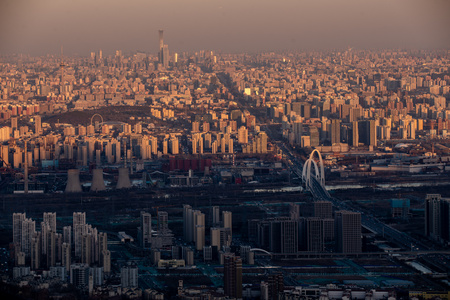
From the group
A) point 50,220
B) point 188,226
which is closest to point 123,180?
point 50,220

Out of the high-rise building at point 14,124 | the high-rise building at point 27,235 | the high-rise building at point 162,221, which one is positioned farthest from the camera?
the high-rise building at point 14,124

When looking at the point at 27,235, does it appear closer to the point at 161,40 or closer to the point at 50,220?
the point at 50,220

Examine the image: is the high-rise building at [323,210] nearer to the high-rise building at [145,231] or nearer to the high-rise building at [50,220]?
the high-rise building at [145,231]

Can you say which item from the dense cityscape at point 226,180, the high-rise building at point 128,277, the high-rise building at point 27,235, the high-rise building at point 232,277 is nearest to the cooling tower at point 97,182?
the dense cityscape at point 226,180

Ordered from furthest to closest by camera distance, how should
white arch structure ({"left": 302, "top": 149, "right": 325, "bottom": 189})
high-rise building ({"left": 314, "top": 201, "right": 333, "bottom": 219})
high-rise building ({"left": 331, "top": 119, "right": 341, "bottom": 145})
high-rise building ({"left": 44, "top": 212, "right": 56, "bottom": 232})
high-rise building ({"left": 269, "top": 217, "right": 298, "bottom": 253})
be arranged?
high-rise building ({"left": 331, "top": 119, "right": 341, "bottom": 145}), white arch structure ({"left": 302, "top": 149, "right": 325, "bottom": 189}), high-rise building ({"left": 314, "top": 201, "right": 333, "bottom": 219}), high-rise building ({"left": 44, "top": 212, "right": 56, "bottom": 232}), high-rise building ({"left": 269, "top": 217, "right": 298, "bottom": 253})

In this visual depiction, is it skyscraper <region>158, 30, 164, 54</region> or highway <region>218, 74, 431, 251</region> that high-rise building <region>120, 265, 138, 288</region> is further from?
skyscraper <region>158, 30, 164, 54</region>

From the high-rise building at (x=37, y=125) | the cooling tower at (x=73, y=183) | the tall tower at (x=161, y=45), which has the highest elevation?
the tall tower at (x=161, y=45)

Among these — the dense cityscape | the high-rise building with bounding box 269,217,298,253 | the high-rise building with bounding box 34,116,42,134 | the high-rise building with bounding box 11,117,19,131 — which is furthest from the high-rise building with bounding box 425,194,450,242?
the high-rise building with bounding box 11,117,19,131
